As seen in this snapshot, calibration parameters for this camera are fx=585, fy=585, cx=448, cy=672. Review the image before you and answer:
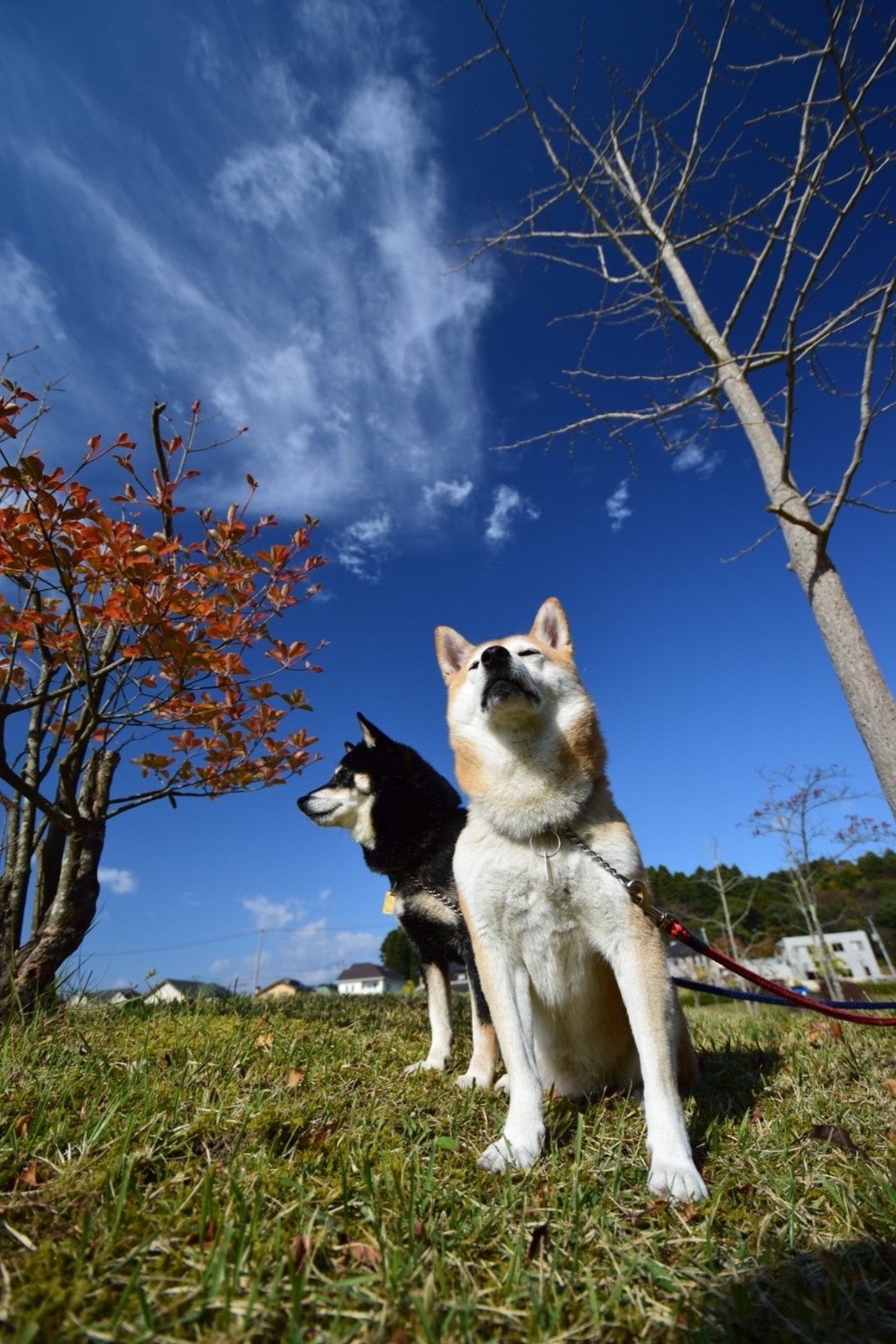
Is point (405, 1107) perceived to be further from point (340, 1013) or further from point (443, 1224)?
point (340, 1013)

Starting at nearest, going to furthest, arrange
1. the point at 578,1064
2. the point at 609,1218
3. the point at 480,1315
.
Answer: the point at 480,1315 → the point at 609,1218 → the point at 578,1064

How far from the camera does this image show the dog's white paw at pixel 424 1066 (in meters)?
3.07

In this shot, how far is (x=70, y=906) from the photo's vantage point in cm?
385

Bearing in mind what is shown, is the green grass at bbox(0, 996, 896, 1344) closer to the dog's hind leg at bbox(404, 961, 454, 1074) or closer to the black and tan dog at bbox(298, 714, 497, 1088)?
the dog's hind leg at bbox(404, 961, 454, 1074)

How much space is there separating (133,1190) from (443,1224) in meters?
0.78

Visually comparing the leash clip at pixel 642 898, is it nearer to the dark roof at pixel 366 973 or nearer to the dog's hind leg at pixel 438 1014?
the dog's hind leg at pixel 438 1014

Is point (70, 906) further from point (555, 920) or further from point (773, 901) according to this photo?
point (773, 901)

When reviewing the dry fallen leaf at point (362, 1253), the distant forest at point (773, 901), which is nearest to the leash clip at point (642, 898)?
the dry fallen leaf at point (362, 1253)

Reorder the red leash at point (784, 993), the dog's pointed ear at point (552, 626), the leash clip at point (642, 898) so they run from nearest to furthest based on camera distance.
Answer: the leash clip at point (642, 898), the red leash at point (784, 993), the dog's pointed ear at point (552, 626)

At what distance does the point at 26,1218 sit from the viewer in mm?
1343

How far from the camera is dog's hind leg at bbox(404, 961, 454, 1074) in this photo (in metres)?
3.50

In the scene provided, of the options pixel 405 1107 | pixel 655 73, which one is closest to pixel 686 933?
pixel 405 1107

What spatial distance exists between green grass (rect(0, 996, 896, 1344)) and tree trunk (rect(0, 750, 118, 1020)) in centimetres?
111

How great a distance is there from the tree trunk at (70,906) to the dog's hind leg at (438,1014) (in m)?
2.33
